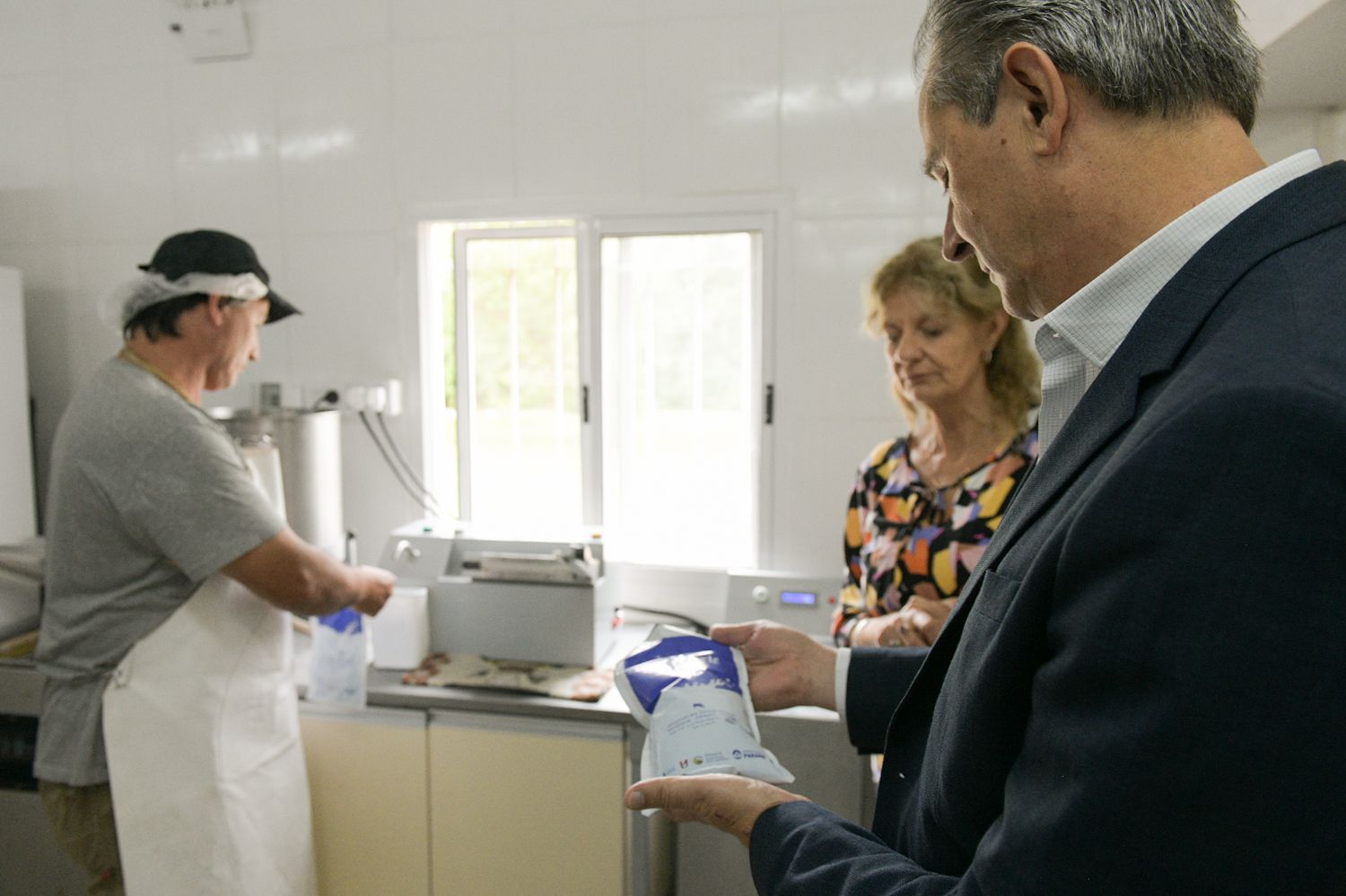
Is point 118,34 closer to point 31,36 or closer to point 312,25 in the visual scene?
point 31,36

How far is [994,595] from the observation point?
0.61m

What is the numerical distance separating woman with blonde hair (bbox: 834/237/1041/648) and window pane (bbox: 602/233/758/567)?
73cm

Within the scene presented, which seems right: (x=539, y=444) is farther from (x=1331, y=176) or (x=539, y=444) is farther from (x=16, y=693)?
(x=1331, y=176)

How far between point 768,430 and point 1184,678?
1.83 m

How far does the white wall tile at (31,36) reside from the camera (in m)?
2.60

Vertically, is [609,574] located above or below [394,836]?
above

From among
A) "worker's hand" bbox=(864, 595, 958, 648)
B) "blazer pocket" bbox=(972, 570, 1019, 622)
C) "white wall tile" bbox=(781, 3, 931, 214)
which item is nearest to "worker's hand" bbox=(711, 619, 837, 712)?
"worker's hand" bbox=(864, 595, 958, 648)

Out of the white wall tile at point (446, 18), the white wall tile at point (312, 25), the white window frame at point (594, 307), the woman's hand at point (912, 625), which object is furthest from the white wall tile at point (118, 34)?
the woman's hand at point (912, 625)

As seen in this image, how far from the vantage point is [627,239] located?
2.36m

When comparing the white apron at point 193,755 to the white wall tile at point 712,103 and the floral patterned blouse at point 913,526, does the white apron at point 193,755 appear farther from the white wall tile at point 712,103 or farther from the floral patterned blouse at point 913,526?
the white wall tile at point 712,103

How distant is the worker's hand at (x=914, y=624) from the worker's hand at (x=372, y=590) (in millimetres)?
1019

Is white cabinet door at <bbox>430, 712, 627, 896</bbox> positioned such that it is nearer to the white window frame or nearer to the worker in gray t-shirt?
the worker in gray t-shirt

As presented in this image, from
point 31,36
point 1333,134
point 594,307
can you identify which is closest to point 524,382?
point 594,307

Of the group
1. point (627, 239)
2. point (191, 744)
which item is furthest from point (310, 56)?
point (191, 744)
